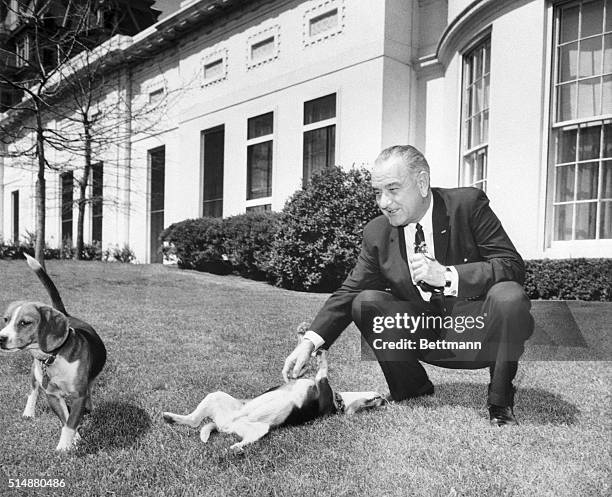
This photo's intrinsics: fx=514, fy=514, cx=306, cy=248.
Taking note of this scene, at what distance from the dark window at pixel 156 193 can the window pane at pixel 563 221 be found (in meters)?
8.81

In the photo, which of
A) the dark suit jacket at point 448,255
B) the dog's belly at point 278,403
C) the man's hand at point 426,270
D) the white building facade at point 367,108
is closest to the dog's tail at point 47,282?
the dog's belly at point 278,403

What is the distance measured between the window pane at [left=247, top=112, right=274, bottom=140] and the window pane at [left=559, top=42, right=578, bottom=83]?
4972 mm

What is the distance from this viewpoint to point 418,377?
74.8 inches

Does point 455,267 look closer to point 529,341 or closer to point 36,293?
point 529,341

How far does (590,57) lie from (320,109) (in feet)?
13.7

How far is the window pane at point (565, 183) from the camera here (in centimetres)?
530

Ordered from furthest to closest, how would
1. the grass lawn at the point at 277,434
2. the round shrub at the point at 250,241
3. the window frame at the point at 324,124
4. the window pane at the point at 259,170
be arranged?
the window pane at the point at 259,170 → the window frame at the point at 324,124 → the round shrub at the point at 250,241 → the grass lawn at the point at 277,434

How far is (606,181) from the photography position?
5.10 metres

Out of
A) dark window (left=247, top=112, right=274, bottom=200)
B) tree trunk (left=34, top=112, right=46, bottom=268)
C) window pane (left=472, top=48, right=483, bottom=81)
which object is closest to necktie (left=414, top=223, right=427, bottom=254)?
tree trunk (left=34, top=112, right=46, bottom=268)

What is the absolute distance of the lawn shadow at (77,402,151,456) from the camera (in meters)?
1.37

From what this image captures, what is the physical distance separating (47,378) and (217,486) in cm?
51

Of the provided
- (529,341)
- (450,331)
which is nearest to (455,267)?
(450,331)

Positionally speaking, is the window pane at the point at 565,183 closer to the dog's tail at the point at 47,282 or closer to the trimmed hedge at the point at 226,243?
the trimmed hedge at the point at 226,243

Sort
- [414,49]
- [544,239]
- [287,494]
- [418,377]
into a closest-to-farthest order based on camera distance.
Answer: [287,494], [418,377], [544,239], [414,49]
